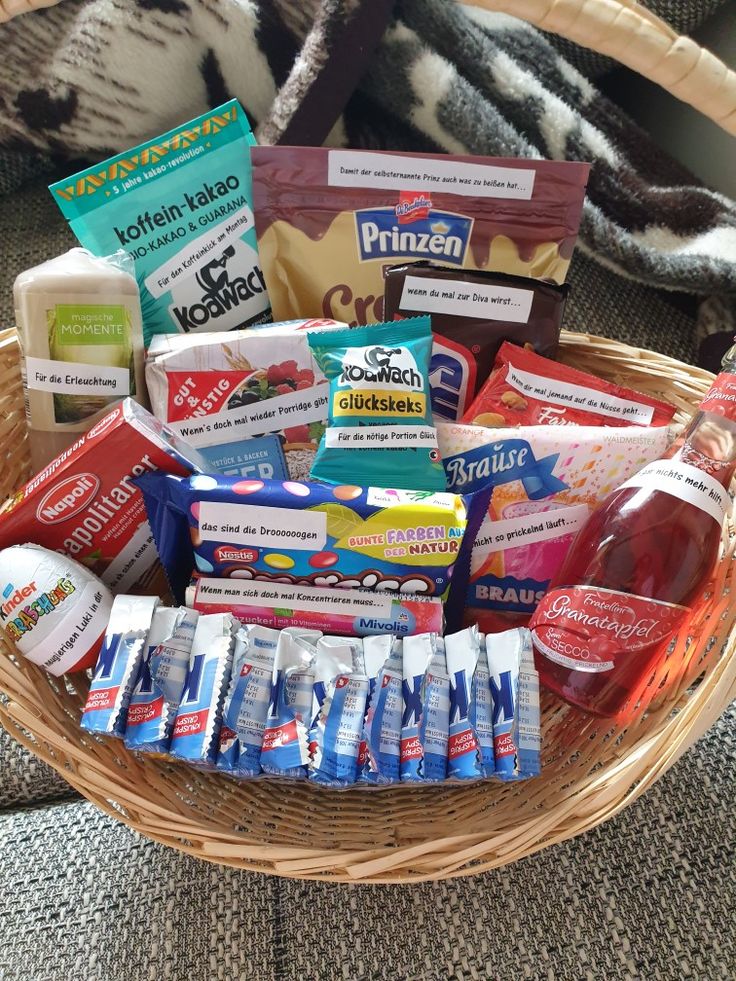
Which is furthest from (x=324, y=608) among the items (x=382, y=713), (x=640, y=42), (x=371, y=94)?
(x=371, y=94)

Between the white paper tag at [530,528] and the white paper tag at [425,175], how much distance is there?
45 centimetres

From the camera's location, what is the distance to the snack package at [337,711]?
2.30 feet

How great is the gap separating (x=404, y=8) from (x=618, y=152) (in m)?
0.45

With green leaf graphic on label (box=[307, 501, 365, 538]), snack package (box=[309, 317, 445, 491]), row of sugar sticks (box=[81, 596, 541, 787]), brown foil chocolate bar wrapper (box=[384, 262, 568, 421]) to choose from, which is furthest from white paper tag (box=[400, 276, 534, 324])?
row of sugar sticks (box=[81, 596, 541, 787])

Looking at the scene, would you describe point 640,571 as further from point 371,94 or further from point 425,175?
point 371,94

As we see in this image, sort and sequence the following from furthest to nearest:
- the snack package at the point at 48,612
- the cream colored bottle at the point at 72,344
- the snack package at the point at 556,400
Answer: the snack package at the point at 556,400, the cream colored bottle at the point at 72,344, the snack package at the point at 48,612

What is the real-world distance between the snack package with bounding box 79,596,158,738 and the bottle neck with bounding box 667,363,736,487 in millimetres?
623

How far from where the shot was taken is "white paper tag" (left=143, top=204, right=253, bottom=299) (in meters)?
1.05

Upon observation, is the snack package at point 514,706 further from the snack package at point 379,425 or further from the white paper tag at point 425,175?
the white paper tag at point 425,175

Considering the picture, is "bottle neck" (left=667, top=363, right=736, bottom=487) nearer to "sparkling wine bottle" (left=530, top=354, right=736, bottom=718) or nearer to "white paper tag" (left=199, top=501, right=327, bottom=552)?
"sparkling wine bottle" (left=530, top=354, right=736, bottom=718)

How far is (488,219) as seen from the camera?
1051 millimetres

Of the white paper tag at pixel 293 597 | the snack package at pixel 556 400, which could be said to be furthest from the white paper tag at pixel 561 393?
the white paper tag at pixel 293 597

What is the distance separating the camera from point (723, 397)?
800 millimetres

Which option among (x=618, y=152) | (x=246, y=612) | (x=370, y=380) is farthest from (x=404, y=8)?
(x=246, y=612)
